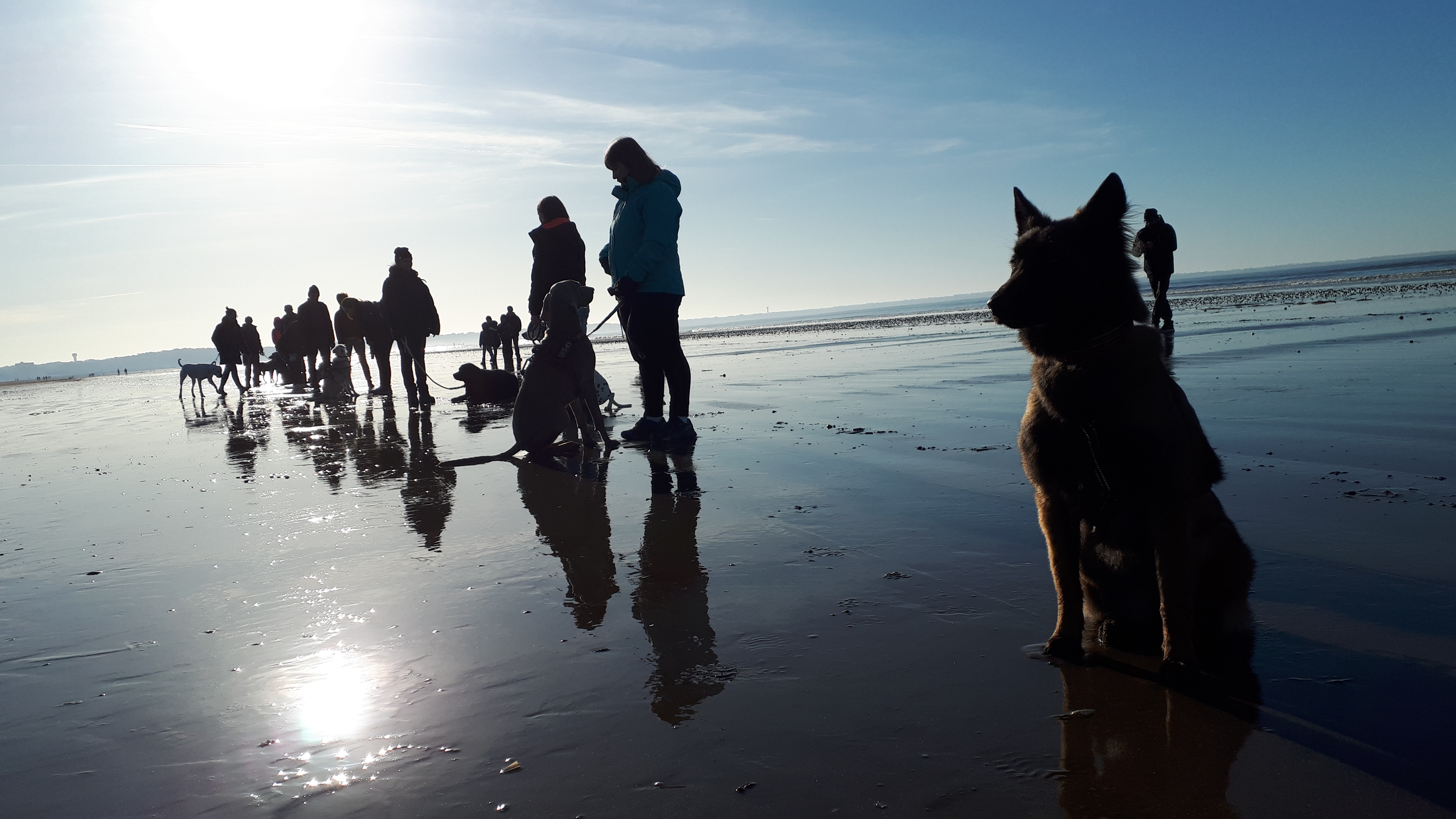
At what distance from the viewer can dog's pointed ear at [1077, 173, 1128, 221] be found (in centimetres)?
247

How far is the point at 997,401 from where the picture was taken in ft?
27.9

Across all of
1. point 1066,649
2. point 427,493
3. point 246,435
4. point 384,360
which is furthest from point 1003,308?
point 384,360

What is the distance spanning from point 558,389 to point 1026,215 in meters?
5.03

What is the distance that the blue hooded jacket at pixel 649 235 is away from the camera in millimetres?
7098

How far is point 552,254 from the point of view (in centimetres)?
836

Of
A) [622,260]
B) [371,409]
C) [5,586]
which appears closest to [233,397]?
[371,409]

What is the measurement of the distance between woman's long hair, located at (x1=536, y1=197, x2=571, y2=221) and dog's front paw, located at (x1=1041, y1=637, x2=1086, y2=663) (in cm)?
728

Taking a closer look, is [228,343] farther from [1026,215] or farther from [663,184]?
[1026,215]

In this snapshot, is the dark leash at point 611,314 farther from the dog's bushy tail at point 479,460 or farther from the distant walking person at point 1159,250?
the distant walking person at point 1159,250

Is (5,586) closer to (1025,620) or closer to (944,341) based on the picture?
(1025,620)

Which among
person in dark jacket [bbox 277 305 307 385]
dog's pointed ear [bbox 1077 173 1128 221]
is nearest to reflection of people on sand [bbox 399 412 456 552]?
dog's pointed ear [bbox 1077 173 1128 221]

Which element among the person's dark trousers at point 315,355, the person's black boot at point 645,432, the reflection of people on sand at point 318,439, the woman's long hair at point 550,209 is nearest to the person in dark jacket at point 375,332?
the person's dark trousers at point 315,355

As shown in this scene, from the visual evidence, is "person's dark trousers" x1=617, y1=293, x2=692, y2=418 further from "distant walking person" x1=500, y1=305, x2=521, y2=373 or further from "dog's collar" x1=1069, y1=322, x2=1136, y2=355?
"distant walking person" x1=500, y1=305, x2=521, y2=373

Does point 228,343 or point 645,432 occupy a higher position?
point 228,343
